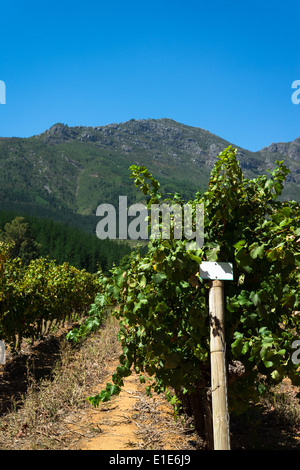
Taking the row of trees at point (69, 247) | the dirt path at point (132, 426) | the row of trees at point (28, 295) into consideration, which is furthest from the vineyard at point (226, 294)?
the row of trees at point (69, 247)

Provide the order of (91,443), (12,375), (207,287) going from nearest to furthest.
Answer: (207,287)
(91,443)
(12,375)

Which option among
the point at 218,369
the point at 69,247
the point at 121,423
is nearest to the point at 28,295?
the point at 121,423

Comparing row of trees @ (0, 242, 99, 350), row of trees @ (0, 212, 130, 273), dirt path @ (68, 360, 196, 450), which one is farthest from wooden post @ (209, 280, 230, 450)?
row of trees @ (0, 212, 130, 273)

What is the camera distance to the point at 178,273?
313 cm

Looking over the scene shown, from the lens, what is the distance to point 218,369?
293 cm

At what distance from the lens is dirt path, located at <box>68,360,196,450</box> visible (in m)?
4.04

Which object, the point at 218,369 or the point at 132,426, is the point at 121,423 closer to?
the point at 132,426

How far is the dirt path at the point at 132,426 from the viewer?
404 centimetres

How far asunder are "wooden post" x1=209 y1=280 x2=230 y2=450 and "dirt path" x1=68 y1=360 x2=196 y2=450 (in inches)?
53.2

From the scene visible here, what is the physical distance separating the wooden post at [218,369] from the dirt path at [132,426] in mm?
1352

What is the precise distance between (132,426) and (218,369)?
7.36 ft

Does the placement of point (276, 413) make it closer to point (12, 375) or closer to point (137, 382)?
point (137, 382)

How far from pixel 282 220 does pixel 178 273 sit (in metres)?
0.94
